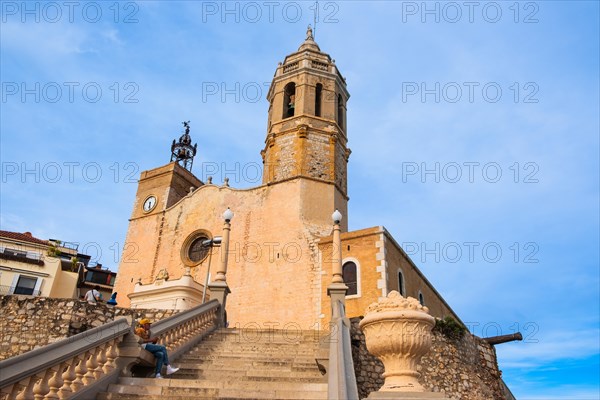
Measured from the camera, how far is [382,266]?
17.0 m

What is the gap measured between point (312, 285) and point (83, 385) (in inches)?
525

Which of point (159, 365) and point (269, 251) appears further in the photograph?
point (269, 251)

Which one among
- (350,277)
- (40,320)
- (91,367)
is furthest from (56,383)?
(350,277)

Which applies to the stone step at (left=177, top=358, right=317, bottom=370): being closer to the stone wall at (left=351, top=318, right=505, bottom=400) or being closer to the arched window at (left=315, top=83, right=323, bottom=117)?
the stone wall at (left=351, top=318, right=505, bottom=400)

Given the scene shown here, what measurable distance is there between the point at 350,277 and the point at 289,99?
38.9 ft

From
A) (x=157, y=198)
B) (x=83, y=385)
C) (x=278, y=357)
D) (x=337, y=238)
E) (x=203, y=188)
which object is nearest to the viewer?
(x=83, y=385)

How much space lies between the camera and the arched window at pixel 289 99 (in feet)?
81.3

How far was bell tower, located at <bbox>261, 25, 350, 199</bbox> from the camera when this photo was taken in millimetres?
22234

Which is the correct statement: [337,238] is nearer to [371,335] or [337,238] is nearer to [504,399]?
[371,335]

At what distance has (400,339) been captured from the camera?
554cm

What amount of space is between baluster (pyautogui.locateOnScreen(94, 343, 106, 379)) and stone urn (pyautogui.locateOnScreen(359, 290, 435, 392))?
3.54m

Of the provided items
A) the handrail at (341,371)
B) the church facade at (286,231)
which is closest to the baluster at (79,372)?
the handrail at (341,371)

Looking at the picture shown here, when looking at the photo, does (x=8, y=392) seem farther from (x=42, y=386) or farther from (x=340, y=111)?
(x=340, y=111)

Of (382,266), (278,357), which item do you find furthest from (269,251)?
(278,357)
